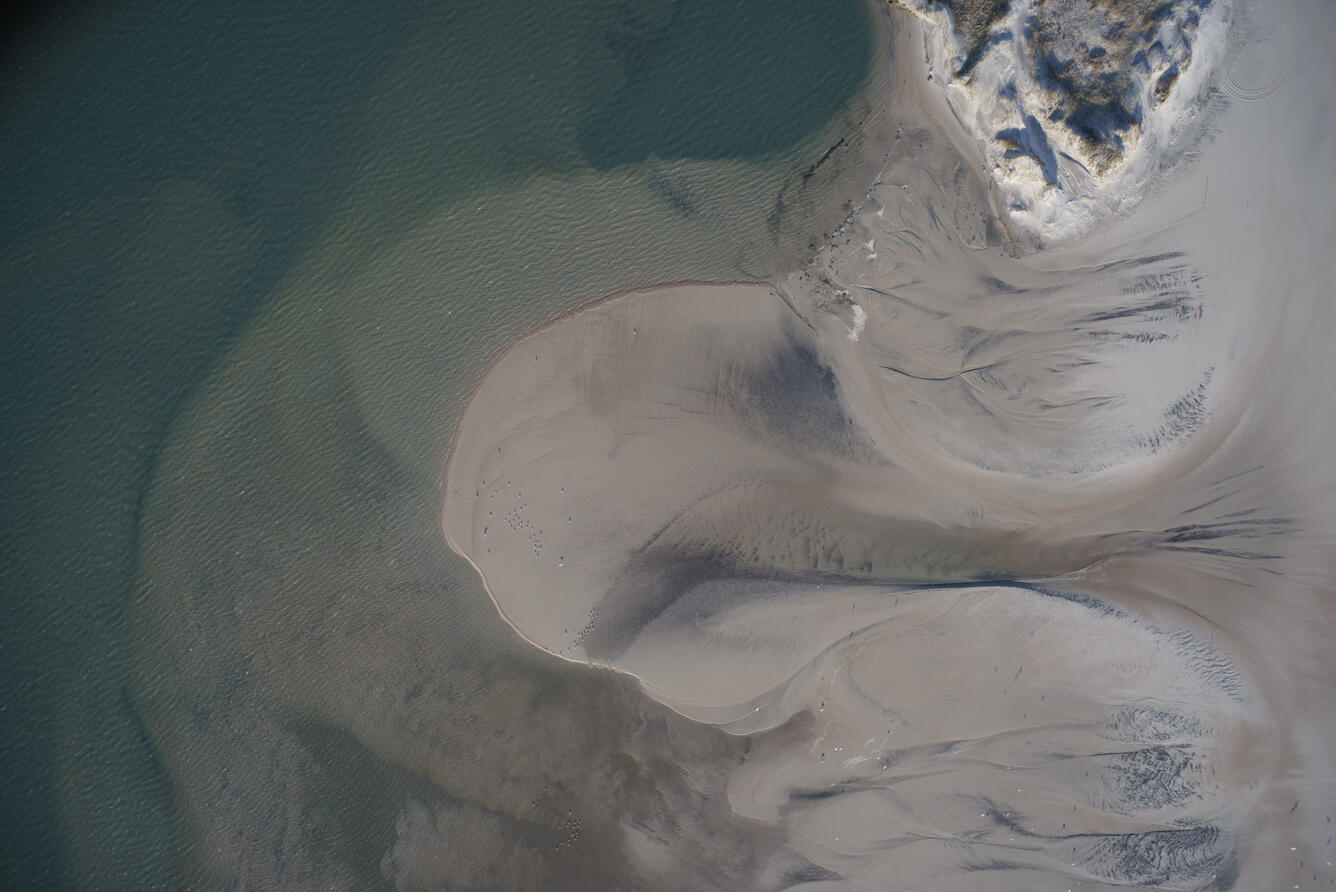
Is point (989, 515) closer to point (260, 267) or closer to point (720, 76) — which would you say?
point (720, 76)

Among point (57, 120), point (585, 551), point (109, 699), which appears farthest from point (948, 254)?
point (109, 699)

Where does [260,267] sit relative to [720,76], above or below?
below

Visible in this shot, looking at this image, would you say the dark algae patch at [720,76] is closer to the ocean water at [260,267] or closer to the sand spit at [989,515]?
the ocean water at [260,267]

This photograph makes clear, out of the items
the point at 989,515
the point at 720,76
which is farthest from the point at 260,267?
the point at 989,515

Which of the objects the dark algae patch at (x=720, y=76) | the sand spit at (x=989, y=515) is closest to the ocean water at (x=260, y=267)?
the dark algae patch at (x=720, y=76)

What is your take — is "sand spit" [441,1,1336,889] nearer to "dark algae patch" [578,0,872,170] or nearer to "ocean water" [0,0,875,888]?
"dark algae patch" [578,0,872,170]

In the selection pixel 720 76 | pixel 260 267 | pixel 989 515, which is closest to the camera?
pixel 989 515
